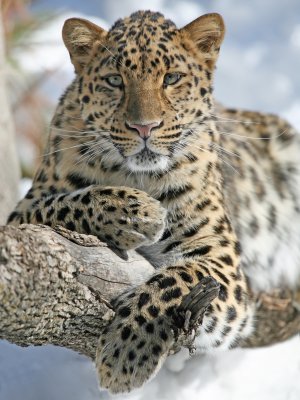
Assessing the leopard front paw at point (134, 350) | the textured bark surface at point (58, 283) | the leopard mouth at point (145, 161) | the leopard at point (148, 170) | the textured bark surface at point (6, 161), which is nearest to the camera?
the textured bark surface at point (58, 283)

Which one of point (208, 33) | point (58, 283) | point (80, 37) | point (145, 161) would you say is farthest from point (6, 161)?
point (58, 283)

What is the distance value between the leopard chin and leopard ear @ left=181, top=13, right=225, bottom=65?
918 millimetres

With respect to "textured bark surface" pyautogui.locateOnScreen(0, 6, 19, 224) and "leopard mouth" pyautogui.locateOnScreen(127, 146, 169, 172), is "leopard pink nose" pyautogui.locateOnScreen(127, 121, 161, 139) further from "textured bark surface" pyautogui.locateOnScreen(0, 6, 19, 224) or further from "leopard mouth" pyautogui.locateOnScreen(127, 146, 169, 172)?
"textured bark surface" pyautogui.locateOnScreen(0, 6, 19, 224)

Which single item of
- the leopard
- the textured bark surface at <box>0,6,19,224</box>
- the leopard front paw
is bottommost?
the textured bark surface at <box>0,6,19,224</box>

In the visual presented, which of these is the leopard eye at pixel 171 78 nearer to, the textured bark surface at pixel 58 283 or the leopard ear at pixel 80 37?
the leopard ear at pixel 80 37

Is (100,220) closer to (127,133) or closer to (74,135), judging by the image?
(127,133)

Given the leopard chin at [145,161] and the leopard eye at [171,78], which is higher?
the leopard eye at [171,78]

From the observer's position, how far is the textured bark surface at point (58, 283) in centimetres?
383

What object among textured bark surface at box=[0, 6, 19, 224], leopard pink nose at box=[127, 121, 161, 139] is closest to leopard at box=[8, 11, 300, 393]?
leopard pink nose at box=[127, 121, 161, 139]

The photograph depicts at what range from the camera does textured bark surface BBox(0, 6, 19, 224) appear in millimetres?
9820

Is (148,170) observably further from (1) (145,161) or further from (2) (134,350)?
(2) (134,350)

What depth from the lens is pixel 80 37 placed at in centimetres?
543

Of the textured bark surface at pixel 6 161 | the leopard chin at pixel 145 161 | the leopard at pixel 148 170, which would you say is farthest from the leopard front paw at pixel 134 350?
the textured bark surface at pixel 6 161

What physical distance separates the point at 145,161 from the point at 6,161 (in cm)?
548
